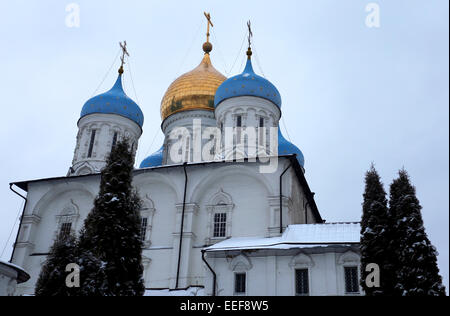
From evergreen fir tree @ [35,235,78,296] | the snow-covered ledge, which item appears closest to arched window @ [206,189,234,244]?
the snow-covered ledge

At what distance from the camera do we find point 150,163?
2528cm

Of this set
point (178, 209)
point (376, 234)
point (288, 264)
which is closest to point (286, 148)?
point (178, 209)

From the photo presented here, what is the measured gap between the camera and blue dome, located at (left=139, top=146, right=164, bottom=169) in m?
25.1

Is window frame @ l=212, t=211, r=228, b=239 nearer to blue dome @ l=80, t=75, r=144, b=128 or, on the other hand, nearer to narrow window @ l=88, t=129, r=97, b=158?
narrow window @ l=88, t=129, r=97, b=158

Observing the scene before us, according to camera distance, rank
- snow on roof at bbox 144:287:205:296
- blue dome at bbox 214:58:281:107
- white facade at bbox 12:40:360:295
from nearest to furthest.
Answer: white facade at bbox 12:40:360:295 → snow on roof at bbox 144:287:205:296 → blue dome at bbox 214:58:281:107

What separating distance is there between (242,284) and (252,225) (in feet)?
9.85

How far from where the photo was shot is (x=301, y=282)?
47.6 ft

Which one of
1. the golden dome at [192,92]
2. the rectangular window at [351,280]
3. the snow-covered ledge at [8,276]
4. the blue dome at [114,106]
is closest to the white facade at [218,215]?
the rectangular window at [351,280]

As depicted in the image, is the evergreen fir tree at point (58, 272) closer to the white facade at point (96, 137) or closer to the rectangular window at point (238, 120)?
the rectangular window at point (238, 120)

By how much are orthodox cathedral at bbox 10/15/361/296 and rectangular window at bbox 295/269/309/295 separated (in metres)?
0.03

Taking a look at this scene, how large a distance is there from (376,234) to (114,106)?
15536mm

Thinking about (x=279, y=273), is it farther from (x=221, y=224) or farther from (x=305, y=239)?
(x=221, y=224)

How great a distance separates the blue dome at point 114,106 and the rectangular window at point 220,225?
833 cm
